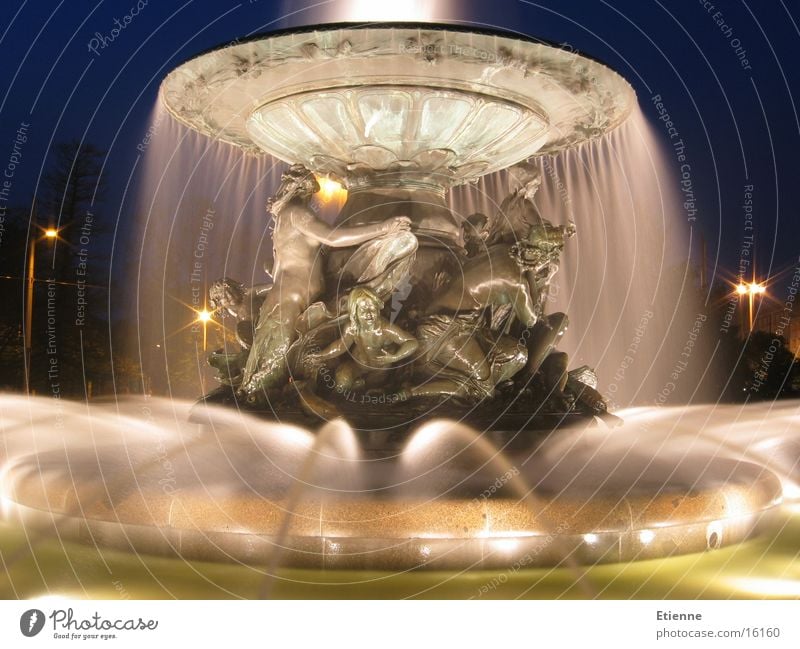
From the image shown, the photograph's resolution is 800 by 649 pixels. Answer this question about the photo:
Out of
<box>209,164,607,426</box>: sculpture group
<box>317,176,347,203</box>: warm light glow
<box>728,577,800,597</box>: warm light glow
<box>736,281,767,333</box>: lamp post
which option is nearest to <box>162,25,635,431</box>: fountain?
<box>209,164,607,426</box>: sculpture group

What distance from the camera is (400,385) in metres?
9.05

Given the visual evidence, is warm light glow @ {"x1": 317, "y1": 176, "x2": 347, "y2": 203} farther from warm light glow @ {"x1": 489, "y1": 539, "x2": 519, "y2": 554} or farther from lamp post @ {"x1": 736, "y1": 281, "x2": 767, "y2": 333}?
warm light glow @ {"x1": 489, "y1": 539, "x2": 519, "y2": 554}

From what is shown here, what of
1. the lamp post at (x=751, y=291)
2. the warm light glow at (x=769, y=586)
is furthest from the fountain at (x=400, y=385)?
the lamp post at (x=751, y=291)

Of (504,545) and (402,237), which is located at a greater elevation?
(402,237)

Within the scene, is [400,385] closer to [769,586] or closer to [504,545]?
[504,545]

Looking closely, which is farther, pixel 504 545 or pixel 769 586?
pixel 504 545

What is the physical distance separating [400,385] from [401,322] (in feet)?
2.83

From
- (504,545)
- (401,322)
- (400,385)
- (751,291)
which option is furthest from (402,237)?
(751,291)

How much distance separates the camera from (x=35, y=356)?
21.4 metres

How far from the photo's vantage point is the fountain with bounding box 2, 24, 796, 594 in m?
6.82

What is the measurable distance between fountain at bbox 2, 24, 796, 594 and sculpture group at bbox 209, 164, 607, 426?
23 millimetres

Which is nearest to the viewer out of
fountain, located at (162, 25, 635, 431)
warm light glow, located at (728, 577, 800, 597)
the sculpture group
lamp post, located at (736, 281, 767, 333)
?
warm light glow, located at (728, 577, 800, 597)

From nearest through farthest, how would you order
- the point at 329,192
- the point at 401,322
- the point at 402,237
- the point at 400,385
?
the point at 400,385 < the point at 402,237 < the point at 401,322 < the point at 329,192
